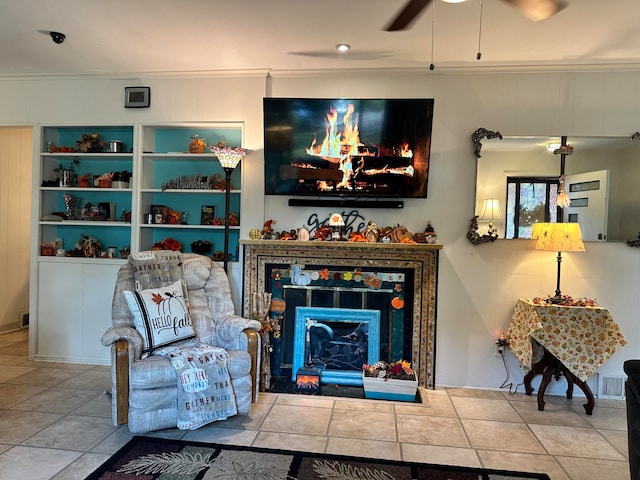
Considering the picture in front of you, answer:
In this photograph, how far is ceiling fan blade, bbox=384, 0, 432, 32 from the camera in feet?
6.04

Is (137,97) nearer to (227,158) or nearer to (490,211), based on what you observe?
(227,158)

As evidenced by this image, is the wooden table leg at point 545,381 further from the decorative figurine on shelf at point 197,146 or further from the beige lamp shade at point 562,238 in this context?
the decorative figurine on shelf at point 197,146

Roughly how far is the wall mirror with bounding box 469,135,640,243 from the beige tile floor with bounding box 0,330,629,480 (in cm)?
139

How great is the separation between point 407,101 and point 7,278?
4.86 meters

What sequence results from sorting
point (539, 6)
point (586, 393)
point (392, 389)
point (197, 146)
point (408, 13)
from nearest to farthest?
point (539, 6) → point (408, 13) → point (586, 393) → point (392, 389) → point (197, 146)

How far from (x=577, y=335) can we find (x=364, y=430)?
1707 mm

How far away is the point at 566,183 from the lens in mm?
3377

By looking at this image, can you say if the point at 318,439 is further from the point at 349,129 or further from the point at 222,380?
the point at 349,129

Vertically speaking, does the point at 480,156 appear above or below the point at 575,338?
above

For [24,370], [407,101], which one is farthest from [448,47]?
[24,370]

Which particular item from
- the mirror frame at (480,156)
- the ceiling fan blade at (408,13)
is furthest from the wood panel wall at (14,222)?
the mirror frame at (480,156)

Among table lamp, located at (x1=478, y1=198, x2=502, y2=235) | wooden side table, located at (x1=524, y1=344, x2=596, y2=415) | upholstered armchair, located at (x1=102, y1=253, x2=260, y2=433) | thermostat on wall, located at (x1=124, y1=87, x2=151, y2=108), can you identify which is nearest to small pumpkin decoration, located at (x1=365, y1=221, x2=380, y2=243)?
table lamp, located at (x1=478, y1=198, x2=502, y2=235)

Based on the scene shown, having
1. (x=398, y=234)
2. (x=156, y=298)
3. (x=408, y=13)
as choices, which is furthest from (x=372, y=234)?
(x=408, y=13)

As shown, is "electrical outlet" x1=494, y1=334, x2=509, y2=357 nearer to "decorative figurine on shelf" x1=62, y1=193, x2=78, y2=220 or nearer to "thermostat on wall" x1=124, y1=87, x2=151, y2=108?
"thermostat on wall" x1=124, y1=87, x2=151, y2=108
